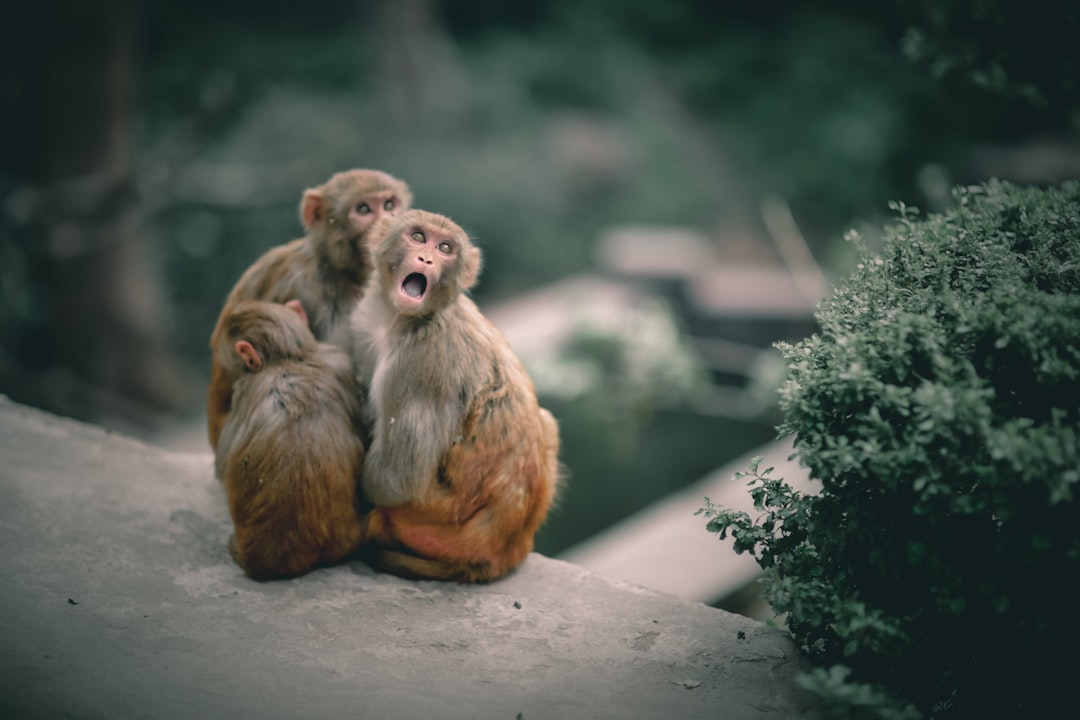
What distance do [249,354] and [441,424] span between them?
2.68 feet

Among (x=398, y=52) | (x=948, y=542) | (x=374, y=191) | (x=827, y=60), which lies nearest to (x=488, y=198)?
(x=398, y=52)

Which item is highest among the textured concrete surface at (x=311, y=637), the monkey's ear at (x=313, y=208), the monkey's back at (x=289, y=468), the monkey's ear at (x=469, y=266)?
the monkey's ear at (x=313, y=208)

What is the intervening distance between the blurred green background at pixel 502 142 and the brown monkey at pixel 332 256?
3.48 metres

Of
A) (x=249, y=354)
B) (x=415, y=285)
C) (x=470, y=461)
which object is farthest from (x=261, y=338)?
(x=470, y=461)

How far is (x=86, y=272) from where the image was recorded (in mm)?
9891

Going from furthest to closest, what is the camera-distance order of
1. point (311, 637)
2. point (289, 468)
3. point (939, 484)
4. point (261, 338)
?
1. point (261, 338)
2. point (289, 468)
3. point (311, 637)
4. point (939, 484)

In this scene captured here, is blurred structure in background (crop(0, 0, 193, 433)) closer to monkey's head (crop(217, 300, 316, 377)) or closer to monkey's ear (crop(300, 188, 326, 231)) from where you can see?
monkey's ear (crop(300, 188, 326, 231))

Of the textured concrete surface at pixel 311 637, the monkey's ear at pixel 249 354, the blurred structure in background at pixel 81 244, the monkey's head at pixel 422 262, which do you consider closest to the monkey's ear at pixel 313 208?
the monkey's head at pixel 422 262

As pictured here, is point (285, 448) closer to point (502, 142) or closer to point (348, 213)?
point (348, 213)

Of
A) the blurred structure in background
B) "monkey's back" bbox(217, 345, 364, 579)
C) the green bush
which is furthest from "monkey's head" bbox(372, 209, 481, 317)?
the blurred structure in background

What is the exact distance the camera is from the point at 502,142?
15797 mm

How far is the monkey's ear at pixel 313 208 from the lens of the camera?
4371 millimetres

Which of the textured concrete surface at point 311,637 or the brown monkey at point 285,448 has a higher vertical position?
the brown monkey at point 285,448

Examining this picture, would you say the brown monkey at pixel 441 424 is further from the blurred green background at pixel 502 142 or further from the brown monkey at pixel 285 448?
the blurred green background at pixel 502 142
